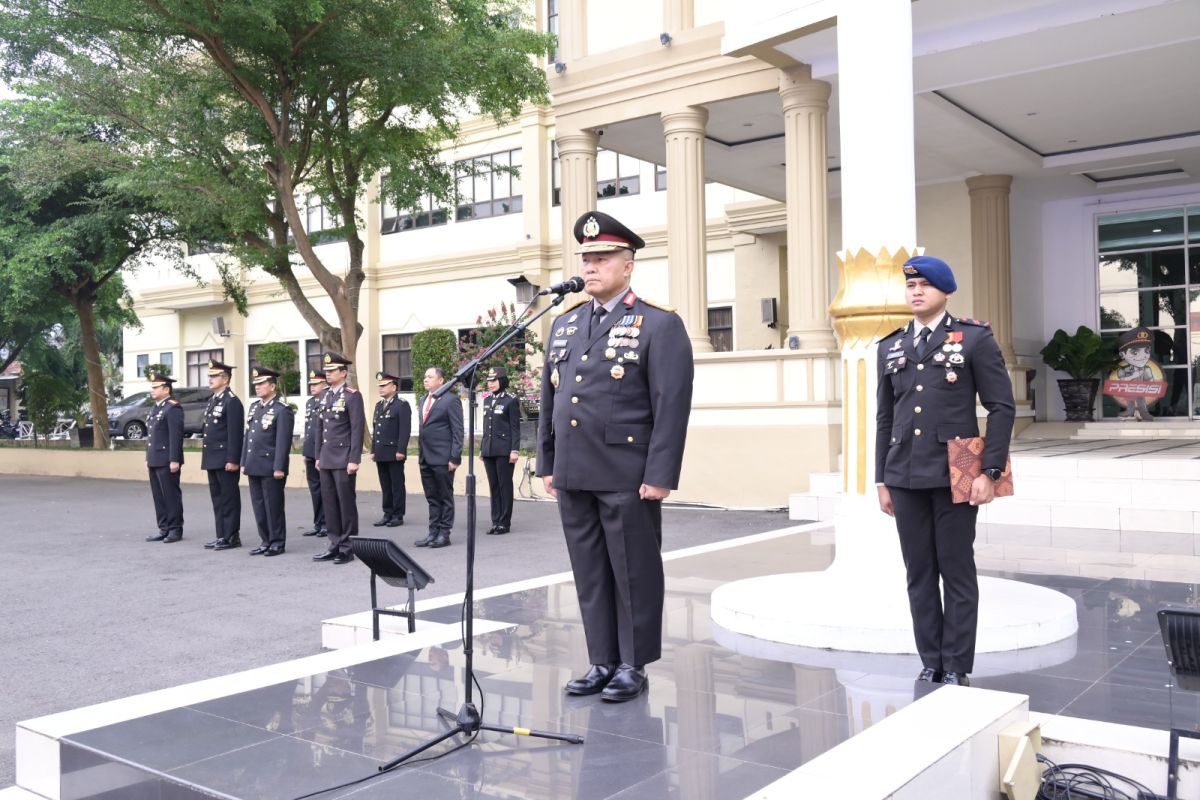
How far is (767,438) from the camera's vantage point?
1289 cm

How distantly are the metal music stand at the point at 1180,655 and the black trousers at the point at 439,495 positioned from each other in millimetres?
7944

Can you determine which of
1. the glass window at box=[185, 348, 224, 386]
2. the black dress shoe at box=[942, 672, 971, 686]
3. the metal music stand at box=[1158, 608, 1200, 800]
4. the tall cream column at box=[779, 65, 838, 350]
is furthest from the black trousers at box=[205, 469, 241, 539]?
the glass window at box=[185, 348, 224, 386]

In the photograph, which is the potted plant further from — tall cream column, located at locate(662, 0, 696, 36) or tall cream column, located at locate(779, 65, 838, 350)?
tall cream column, located at locate(662, 0, 696, 36)

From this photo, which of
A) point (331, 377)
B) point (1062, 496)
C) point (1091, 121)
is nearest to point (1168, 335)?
point (1091, 121)

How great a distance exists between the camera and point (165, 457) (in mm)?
11562

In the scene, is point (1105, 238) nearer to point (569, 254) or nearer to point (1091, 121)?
point (1091, 121)

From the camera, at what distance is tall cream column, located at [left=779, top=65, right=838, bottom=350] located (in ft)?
41.5

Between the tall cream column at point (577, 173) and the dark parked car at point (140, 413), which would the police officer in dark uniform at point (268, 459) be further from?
the dark parked car at point (140, 413)

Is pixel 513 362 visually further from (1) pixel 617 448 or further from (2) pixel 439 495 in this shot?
(1) pixel 617 448

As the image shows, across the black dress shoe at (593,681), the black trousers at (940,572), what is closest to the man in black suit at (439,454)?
the black dress shoe at (593,681)

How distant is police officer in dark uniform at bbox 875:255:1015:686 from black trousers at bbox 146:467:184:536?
9.15 meters

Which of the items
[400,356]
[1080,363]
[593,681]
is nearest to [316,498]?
[593,681]

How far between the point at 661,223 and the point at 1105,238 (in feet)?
31.3

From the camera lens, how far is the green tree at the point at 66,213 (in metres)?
18.1
